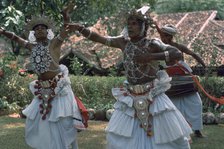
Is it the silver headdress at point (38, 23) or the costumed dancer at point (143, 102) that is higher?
the silver headdress at point (38, 23)

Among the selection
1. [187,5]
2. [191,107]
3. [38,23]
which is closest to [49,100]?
[38,23]

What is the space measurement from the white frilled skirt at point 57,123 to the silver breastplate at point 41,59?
27 centimetres

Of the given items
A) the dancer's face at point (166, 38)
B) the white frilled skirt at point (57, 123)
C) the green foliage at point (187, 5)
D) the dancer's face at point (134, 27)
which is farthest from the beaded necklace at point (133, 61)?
the green foliage at point (187, 5)

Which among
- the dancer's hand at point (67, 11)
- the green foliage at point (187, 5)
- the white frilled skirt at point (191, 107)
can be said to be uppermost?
the green foliage at point (187, 5)

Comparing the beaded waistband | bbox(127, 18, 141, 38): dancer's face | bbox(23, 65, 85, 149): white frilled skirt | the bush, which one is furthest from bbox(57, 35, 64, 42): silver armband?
the bush

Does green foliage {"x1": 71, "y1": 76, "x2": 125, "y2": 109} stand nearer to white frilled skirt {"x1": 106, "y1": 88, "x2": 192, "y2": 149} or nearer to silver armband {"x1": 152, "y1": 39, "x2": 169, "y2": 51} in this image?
white frilled skirt {"x1": 106, "y1": 88, "x2": 192, "y2": 149}

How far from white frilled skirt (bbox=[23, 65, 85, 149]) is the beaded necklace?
3.38 feet

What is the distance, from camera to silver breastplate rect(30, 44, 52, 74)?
19.0ft

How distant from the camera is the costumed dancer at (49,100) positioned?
574 centimetres

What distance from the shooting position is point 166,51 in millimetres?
4906

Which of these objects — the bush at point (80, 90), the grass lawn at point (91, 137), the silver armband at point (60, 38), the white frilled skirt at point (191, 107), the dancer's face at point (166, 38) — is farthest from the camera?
the bush at point (80, 90)

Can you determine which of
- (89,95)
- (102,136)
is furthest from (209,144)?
(89,95)

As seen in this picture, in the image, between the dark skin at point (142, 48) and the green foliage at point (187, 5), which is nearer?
the dark skin at point (142, 48)

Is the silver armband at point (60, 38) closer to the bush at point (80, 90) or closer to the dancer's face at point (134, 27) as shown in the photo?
the dancer's face at point (134, 27)
